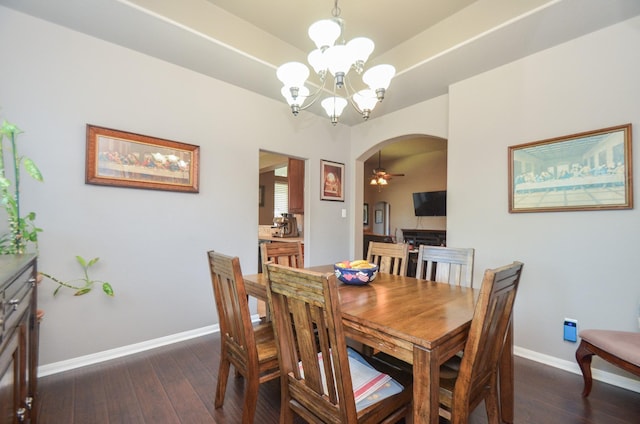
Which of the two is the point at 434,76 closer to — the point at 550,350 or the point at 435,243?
the point at 550,350

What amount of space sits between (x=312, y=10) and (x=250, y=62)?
727mm

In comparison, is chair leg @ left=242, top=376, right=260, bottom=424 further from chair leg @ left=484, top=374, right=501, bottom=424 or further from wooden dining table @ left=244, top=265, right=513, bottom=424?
chair leg @ left=484, top=374, right=501, bottom=424

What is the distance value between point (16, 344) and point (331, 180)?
3449 mm

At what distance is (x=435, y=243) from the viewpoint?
636 centimetres

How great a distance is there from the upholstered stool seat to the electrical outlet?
0.40m

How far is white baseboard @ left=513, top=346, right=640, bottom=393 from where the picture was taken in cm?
198

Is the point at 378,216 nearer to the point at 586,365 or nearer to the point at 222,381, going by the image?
the point at 586,365

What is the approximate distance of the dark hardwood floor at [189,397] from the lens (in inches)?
65.1

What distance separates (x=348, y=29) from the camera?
276cm

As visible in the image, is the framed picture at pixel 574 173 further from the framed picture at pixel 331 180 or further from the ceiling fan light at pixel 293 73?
the framed picture at pixel 331 180

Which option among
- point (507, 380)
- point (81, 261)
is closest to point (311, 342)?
point (507, 380)

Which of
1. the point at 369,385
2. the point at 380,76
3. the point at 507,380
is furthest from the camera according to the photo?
the point at 380,76

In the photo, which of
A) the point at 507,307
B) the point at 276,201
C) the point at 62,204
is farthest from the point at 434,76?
the point at 276,201

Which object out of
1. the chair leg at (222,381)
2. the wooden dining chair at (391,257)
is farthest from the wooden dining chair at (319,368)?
the wooden dining chair at (391,257)
